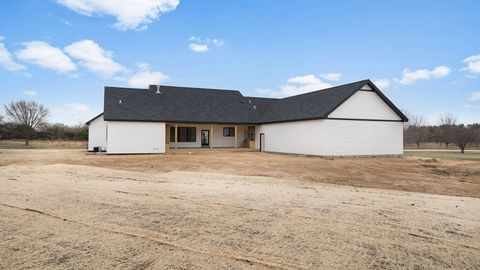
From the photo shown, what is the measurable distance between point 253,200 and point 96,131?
23.5 meters

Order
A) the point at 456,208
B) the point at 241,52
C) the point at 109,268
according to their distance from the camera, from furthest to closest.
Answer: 1. the point at 241,52
2. the point at 456,208
3. the point at 109,268

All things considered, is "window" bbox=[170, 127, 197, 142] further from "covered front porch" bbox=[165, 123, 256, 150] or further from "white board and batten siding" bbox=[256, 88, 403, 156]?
"white board and batten siding" bbox=[256, 88, 403, 156]

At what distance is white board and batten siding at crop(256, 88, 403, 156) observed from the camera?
20.6 m

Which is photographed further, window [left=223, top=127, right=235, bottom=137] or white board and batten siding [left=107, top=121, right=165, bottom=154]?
window [left=223, top=127, right=235, bottom=137]

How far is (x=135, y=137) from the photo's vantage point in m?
23.2

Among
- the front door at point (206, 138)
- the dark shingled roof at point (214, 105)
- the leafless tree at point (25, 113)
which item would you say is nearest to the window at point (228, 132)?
the front door at point (206, 138)

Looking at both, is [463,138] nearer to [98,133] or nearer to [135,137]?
[135,137]

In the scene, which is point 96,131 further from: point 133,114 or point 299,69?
point 299,69

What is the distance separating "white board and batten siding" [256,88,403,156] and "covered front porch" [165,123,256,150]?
23.1 feet

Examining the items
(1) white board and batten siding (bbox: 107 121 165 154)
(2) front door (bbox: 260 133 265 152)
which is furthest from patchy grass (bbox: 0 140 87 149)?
(2) front door (bbox: 260 133 265 152)

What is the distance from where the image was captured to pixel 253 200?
7.41 m

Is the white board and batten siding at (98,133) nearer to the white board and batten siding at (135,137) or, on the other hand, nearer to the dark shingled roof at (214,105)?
the dark shingled roof at (214,105)

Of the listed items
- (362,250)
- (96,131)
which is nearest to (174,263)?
(362,250)

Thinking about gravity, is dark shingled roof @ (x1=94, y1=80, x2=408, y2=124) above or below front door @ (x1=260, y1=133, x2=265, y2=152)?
above
